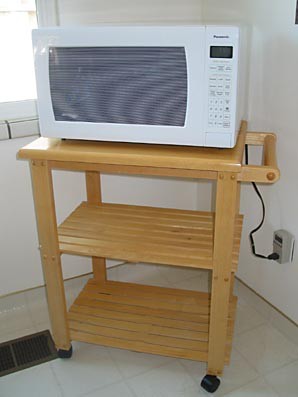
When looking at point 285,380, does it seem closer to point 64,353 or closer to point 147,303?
point 147,303

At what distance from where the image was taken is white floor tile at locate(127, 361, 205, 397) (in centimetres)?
145

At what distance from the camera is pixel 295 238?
1.52m

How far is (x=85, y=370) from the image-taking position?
155 centimetres

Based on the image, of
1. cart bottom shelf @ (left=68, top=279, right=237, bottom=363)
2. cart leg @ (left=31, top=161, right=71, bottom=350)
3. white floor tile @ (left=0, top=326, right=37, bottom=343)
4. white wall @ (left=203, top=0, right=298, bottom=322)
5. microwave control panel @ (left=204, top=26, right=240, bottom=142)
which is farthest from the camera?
white floor tile @ (left=0, top=326, right=37, bottom=343)

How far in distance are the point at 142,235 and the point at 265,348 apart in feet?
2.07

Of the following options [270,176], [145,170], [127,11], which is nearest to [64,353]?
[145,170]

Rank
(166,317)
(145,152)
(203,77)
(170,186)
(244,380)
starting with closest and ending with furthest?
1. (203,77)
2. (145,152)
3. (244,380)
4. (166,317)
5. (170,186)

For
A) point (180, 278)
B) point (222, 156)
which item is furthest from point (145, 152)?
point (180, 278)

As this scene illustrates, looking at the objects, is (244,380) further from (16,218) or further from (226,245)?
(16,218)

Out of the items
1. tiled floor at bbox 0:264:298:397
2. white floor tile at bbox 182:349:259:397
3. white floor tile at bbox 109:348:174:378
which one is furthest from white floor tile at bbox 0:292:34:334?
white floor tile at bbox 182:349:259:397

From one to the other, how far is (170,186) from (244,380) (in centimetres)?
85

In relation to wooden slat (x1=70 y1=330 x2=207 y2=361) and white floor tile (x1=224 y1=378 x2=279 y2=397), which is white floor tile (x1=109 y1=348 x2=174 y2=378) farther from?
white floor tile (x1=224 y1=378 x2=279 y2=397)

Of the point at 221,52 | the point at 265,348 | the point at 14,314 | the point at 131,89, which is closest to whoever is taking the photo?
the point at 221,52

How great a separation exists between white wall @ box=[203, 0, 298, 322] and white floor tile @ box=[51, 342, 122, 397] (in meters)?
0.66
